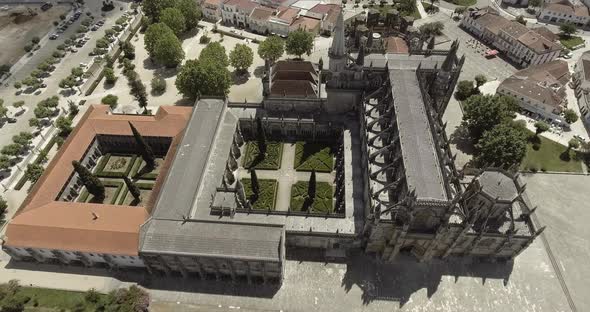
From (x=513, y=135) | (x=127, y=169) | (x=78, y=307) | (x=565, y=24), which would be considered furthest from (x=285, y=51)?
(x=565, y=24)

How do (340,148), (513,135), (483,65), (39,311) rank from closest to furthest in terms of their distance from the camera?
1. (39,311)
2. (513,135)
3. (340,148)
4. (483,65)

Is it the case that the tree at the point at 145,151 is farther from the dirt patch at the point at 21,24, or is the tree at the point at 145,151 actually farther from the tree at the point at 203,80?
the dirt patch at the point at 21,24

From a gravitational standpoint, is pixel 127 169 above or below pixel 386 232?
below

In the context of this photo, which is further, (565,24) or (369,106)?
(565,24)

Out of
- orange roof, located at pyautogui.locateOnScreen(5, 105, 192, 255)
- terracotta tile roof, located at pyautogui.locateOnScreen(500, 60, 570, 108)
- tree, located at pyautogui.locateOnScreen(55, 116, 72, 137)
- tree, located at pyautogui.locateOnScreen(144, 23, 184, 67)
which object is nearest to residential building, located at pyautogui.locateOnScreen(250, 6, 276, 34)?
tree, located at pyautogui.locateOnScreen(144, 23, 184, 67)

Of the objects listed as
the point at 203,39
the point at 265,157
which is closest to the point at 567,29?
the point at 265,157

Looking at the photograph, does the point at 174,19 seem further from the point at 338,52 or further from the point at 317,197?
the point at 317,197

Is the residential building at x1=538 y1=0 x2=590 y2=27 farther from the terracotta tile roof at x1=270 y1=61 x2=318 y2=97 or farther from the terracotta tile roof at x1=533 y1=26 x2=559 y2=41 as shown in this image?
the terracotta tile roof at x1=270 y1=61 x2=318 y2=97

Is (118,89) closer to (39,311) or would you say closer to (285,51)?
(285,51)
